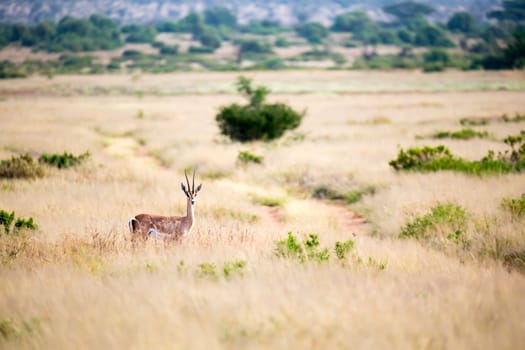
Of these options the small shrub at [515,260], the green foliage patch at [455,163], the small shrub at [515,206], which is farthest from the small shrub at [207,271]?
the green foliage patch at [455,163]

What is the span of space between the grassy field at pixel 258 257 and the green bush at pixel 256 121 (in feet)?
4.23

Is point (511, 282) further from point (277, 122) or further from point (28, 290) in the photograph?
point (277, 122)

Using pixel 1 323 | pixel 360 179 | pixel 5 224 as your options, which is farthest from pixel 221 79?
pixel 1 323

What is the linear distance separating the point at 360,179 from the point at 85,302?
12056 mm

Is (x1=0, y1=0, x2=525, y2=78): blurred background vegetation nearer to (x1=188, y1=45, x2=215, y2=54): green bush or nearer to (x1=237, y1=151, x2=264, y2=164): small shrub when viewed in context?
(x1=188, y1=45, x2=215, y2=54): green bush

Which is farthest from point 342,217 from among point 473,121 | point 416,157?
point 473,121

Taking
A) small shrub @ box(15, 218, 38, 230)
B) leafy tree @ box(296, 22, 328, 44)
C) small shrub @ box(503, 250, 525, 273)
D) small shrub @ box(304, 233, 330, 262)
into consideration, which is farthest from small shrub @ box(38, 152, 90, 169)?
leafy tree @ box(296, 22, 328, 44)

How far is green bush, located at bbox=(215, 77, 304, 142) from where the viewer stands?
25844 millimetres

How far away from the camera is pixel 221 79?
258 ft

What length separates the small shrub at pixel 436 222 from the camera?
9281 millimetres

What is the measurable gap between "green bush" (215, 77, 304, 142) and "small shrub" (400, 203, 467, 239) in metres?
16.7

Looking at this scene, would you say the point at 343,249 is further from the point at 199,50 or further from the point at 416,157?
the point at 199,50

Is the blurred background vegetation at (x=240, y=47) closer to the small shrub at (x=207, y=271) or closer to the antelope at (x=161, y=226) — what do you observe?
the antelope at (x=161, y=226)

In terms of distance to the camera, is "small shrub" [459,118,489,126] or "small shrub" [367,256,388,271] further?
"small shrub" [459,118,489,126]
